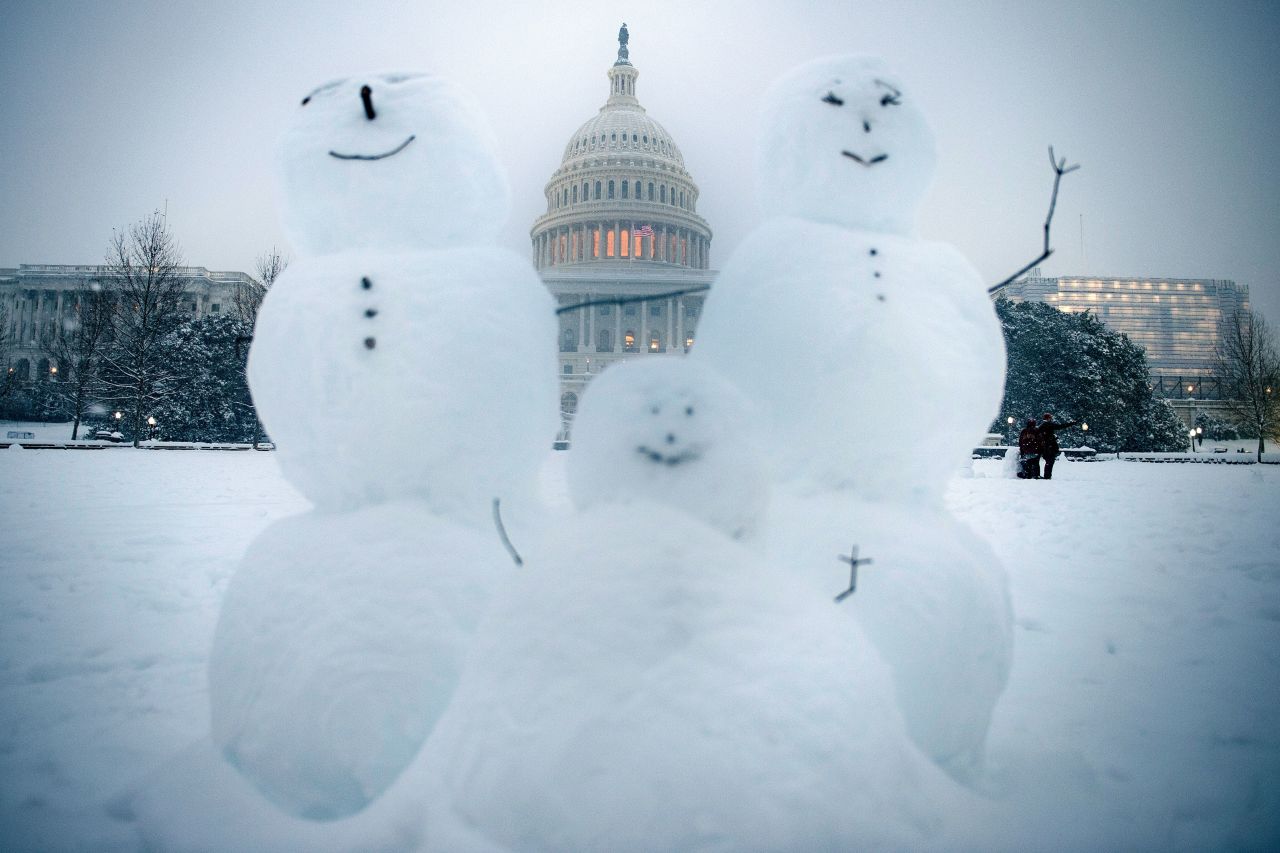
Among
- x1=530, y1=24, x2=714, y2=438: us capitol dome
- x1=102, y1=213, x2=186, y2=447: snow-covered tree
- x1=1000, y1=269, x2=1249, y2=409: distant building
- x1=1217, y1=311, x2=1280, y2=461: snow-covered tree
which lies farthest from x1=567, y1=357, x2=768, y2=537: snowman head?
x1=1000, y1=269, x2=1249, y2=409: distant building

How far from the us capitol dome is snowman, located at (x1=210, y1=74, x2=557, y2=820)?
140 feet

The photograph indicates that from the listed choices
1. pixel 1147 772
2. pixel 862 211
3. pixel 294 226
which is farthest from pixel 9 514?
pixel 1147 772

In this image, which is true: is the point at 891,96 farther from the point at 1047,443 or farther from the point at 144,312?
the point at 144,312

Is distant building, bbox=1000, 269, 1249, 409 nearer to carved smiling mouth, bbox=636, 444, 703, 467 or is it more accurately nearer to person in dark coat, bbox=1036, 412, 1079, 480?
person in dark coat, bbox=1036, 412, 1079, 480

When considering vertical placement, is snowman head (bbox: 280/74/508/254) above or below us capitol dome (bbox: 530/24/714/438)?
below

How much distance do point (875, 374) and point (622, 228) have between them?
163 feet

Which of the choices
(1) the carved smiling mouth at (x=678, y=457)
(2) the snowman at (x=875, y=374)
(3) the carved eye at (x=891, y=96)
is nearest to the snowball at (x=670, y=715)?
(1) the carved smiling mouth at (x=678, y=457)

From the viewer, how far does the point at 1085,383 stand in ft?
81.9

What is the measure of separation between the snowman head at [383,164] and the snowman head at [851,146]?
110cm

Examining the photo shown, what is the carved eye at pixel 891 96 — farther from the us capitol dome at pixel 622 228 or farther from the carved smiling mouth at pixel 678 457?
the us capitol dome at pixel 622 228

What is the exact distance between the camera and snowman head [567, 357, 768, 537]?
1.67 metres

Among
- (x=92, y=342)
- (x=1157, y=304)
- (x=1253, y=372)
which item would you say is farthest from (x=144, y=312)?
(x=1157, y=304)

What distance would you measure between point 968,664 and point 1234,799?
3.32ft

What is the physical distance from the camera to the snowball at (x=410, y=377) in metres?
1.97
